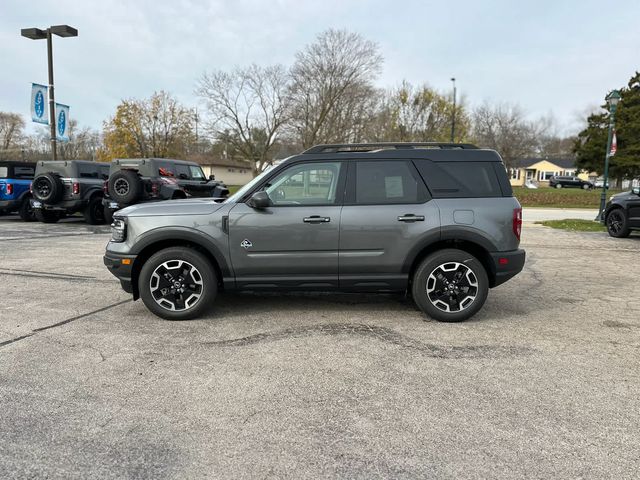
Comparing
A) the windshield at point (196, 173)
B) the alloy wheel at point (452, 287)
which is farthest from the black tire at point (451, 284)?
the windshield at point (196, 173)

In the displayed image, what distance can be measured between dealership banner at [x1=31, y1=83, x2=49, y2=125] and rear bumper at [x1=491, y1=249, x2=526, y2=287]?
1597 cm

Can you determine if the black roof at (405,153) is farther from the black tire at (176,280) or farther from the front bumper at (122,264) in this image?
the front bumper at (122,264)

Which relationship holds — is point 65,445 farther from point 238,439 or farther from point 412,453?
point 412,453

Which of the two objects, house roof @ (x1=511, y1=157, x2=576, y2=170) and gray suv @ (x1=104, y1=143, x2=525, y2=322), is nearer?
gray suv @ (x1=104, y1=143, x2=525, y2=322)

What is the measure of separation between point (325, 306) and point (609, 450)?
3300 millimetres

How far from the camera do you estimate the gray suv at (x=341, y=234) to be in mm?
4715

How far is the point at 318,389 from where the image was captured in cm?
329

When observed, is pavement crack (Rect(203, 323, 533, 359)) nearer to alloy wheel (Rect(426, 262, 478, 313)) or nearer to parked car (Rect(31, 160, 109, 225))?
alloy wheel (Rect(426, 262, 478, 313))

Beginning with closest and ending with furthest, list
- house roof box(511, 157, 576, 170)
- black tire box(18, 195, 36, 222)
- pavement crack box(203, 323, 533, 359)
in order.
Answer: pavement crack box(203, 323, 533, 359) < black tire box(18, 195, 36, 222) < house roof box(511, 157, 576, 170)

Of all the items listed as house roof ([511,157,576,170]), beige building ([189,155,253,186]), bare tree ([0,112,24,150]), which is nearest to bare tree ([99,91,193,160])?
beige building ([189,155,253,186])

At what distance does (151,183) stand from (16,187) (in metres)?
5.49

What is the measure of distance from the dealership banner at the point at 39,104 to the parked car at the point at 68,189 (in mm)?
2266

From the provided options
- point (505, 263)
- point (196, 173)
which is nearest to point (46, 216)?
point (196, 173)

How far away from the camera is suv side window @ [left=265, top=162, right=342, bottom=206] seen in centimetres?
479
